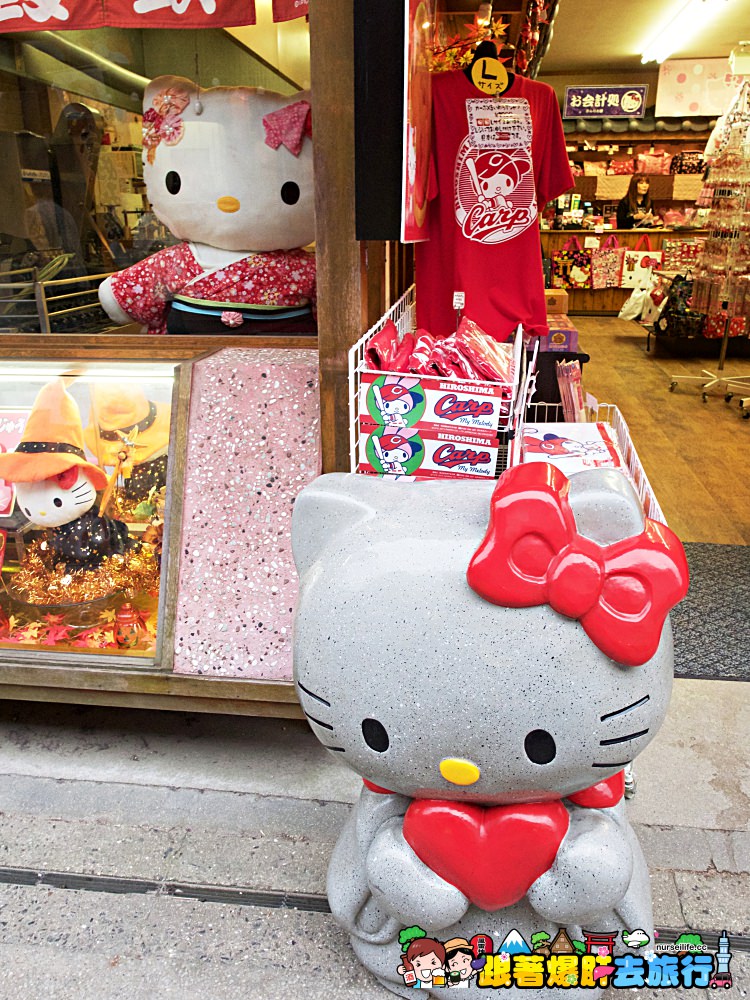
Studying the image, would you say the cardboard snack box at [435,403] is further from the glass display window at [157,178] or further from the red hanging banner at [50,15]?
the red hanging banner at [50,15]

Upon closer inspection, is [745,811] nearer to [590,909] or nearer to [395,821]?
[590,909]

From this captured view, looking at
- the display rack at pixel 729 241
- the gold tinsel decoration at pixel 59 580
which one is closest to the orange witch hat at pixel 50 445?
the gold tinsel decoration at pixel 59 580

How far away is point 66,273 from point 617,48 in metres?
10.1

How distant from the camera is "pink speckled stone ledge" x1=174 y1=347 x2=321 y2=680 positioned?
237 centimetres

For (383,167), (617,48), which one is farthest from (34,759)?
(617,48)

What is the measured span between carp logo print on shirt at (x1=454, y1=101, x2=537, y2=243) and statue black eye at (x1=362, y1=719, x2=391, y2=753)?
6.74 ft

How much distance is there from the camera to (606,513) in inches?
52.7

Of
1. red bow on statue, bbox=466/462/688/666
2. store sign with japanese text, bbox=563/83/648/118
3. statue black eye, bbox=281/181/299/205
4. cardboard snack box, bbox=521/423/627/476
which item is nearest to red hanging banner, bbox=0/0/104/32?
statue black eye, bbox=281/181/299/205

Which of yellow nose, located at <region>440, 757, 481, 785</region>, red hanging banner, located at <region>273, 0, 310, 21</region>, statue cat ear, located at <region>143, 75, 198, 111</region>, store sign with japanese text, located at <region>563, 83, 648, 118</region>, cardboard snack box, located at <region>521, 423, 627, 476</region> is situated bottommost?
yellow nose, located at <region>440, 757, 481, 785</region>

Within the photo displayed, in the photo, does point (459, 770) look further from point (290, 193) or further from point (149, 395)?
point (290, 193)

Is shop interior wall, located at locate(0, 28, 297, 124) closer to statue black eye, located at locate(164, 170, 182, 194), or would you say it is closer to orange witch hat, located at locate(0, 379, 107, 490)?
statue black eye, located at locate(164, 170, 182, 194)

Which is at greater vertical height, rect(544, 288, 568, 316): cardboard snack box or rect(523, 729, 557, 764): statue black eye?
rect(544, 288, 568, 316): cardboard snack box

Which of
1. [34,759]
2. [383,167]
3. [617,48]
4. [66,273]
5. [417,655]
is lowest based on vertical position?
[34,759]

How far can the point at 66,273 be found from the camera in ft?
9.20
